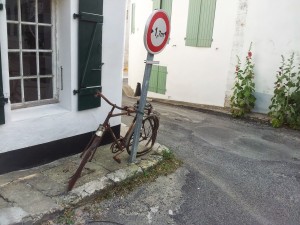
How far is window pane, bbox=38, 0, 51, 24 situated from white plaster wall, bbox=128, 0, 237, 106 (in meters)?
6.17

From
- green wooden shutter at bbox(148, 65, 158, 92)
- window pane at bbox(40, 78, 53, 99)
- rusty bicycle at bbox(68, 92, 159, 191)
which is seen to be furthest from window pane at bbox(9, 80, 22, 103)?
green wooden shutter at bbox(148, 65, 158, 92)

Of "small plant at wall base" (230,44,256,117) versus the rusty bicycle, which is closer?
the rusty bicycle

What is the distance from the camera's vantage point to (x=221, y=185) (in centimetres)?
469

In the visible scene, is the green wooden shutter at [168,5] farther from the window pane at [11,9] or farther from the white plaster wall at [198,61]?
the window pane at [11,9]

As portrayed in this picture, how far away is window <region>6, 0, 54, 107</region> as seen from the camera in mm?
4102

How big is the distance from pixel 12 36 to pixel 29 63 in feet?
1.37

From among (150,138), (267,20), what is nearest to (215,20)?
(267,20)

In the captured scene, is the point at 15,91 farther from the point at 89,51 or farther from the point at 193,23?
the point at 193,23

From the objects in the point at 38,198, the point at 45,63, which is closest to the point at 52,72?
the point at 45,63

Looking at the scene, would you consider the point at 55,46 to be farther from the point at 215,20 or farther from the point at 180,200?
the point at 215,20

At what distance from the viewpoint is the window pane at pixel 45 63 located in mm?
4480

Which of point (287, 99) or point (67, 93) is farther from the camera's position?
point (287, 99)

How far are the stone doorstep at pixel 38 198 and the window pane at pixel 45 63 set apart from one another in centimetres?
149

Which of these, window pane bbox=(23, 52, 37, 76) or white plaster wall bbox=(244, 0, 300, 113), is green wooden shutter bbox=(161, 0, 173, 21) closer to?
white plaster wall bbox=(244, 0, 300, 113)
